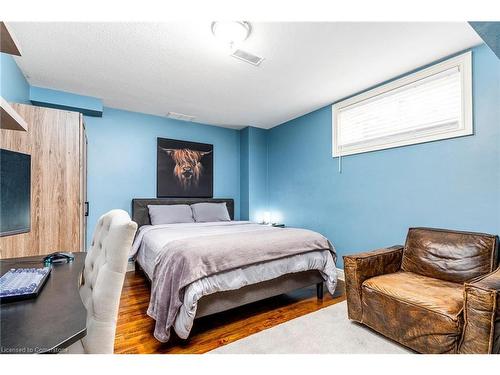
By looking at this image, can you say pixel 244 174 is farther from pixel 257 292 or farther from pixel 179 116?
pixel 257 292

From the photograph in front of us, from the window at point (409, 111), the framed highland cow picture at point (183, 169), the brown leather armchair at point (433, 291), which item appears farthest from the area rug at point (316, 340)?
the framed highland cow picture at point (183, 169)

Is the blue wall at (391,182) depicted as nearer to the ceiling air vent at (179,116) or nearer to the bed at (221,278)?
the bed at (221,278)

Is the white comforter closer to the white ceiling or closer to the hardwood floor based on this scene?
the hardwood floor

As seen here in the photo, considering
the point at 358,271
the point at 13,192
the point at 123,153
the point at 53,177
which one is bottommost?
the point at 358,271

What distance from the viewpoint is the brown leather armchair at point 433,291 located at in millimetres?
1366

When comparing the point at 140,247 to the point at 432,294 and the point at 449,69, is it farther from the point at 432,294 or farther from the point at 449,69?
the point at 449,69

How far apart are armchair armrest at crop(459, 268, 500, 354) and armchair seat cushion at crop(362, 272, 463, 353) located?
0.07 m

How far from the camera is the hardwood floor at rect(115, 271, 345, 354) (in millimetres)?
1771

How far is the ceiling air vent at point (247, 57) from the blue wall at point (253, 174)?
2.21m

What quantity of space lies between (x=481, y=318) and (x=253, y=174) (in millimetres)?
3607

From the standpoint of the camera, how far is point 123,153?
3.68 metres

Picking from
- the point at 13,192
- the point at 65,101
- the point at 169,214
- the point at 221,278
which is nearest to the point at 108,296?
the point at 13,192

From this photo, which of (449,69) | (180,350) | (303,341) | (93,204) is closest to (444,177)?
(449,69)

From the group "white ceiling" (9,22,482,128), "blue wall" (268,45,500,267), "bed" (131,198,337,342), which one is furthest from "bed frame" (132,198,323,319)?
"white ceiling" (9,22,482,128)
